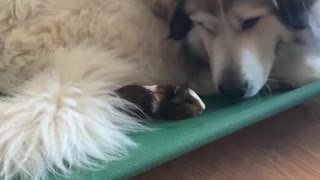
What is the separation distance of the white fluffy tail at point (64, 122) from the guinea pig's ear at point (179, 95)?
115mm

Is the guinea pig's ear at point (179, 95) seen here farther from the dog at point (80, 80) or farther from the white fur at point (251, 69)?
the white fur at point (251, 69)

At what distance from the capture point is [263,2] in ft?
4.37

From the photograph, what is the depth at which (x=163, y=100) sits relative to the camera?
1.30 meters

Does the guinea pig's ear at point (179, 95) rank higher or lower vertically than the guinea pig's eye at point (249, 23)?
lower

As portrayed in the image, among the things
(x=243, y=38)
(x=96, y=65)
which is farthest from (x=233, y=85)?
(x=96, y=65)

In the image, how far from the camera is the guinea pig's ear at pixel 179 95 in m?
1.30

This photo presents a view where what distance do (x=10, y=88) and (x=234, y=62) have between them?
0.56 m

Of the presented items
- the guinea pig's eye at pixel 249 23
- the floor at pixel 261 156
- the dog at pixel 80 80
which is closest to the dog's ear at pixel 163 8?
the dog at pixel 80 80

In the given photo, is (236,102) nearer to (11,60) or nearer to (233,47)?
(233,47)

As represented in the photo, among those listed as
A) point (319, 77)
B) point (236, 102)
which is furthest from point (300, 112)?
point (236, 102)

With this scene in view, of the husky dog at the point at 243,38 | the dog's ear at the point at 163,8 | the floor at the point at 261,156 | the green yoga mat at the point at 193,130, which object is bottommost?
the floor at the point at 261,156

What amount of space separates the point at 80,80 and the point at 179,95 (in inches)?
9.2

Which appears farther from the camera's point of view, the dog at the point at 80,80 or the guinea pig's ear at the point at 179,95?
the guinea pig's ear at the point at 179,95

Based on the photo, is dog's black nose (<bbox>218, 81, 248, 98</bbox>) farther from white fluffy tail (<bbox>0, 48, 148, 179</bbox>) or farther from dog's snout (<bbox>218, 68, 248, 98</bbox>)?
white fluffy tail (<bbox>0, 48, 148, 179</bbox>)
